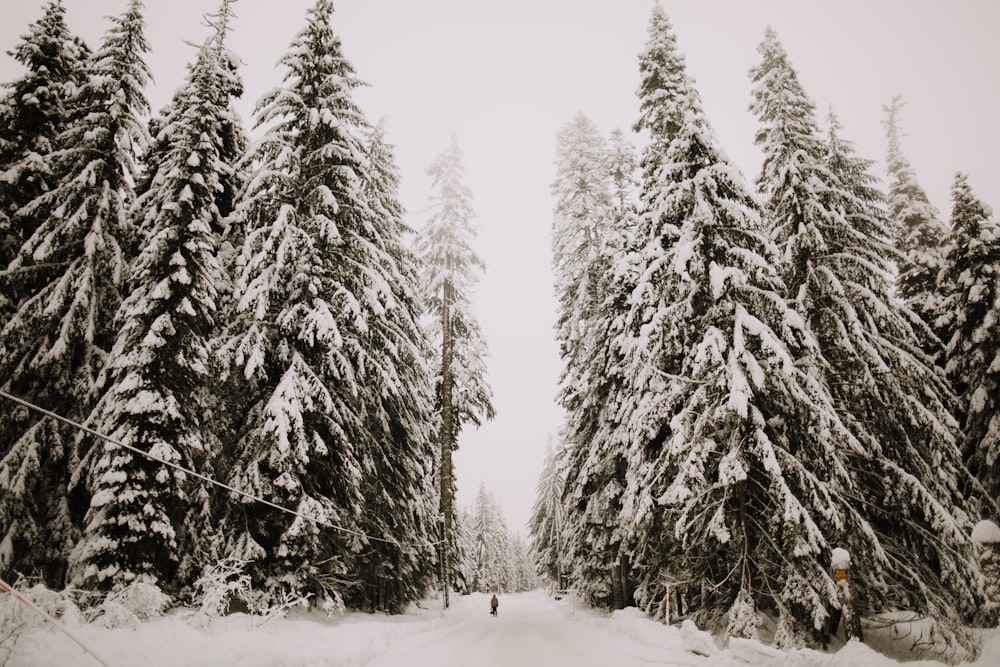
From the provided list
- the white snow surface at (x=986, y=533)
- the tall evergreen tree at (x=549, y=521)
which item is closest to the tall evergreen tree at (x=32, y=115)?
the white snow surface at (x=986, y=533)

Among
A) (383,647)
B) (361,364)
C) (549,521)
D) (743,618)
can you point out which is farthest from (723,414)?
(549,521)

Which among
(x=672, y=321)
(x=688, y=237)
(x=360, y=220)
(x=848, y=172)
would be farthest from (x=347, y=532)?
(x=848, y=172)

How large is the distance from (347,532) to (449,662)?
4.30 m

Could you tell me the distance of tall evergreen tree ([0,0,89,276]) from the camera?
13883 millimetres

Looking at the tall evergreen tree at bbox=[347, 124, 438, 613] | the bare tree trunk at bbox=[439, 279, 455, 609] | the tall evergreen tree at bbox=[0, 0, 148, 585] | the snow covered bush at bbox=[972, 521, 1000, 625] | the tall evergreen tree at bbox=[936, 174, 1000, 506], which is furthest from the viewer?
the bare tree trunk at bbox=[439, 279, 455, 609]

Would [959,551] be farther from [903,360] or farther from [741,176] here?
[741,176]

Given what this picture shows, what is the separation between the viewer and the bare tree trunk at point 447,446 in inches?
798

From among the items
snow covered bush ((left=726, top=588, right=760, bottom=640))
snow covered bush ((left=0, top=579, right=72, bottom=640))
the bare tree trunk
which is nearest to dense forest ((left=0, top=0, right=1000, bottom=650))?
snow covered bush ((left=726, top=588, right=760, bottom=640))

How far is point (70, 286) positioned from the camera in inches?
507

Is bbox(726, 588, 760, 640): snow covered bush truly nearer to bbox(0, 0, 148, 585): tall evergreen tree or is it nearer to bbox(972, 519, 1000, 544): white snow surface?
bbox(972, 519, 1000, 544): white snow surface

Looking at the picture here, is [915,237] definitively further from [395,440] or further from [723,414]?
[395,440]

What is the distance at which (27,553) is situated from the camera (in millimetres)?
11273

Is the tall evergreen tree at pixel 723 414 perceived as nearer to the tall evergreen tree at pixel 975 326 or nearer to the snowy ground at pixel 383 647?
the snowy ground at pixel 383 647

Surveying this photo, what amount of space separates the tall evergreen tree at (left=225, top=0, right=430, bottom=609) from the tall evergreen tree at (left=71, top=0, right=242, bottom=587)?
0.95 metres
